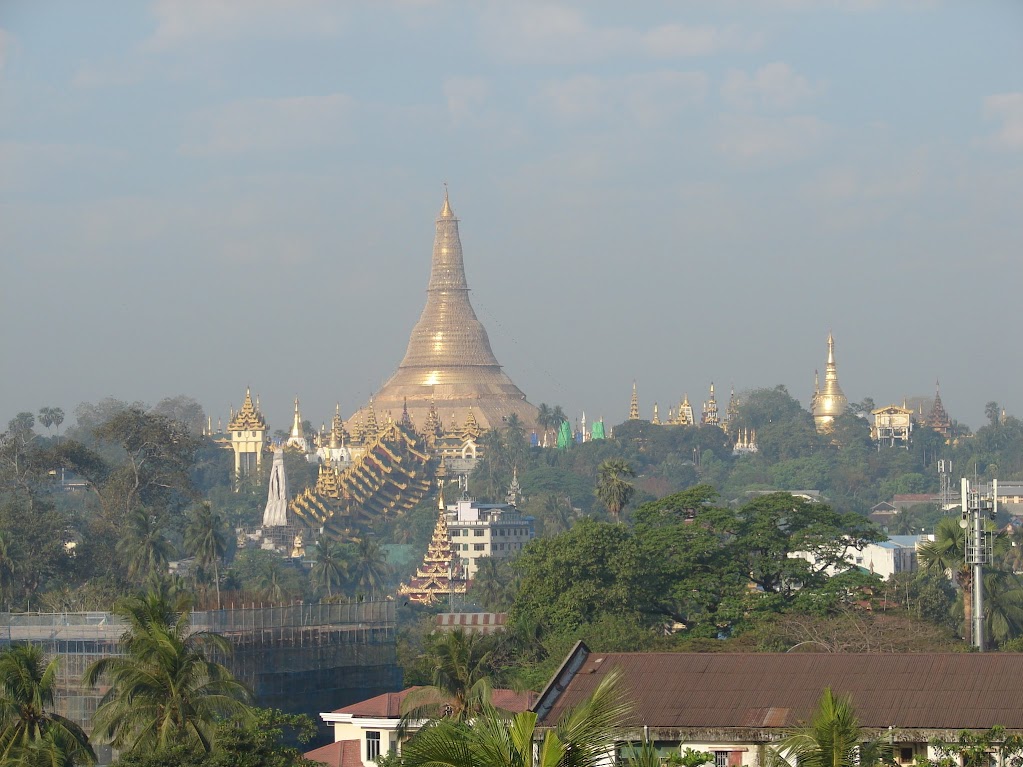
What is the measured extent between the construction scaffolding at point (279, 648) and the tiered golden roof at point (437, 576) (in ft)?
165

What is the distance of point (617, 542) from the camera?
46.2 meters

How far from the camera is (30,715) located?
25.9 metres

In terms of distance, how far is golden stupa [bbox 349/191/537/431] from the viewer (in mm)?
148000

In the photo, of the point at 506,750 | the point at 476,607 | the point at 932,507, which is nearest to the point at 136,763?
the point at 506,750

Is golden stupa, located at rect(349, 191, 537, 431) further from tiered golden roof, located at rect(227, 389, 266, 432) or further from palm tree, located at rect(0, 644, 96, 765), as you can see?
palm tree, located at rect(0, 644, 96, 765)

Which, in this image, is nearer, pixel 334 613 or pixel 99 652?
pixel 99 652

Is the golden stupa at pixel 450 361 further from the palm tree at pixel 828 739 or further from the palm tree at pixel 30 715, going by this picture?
the palm tree at pixel 828 739

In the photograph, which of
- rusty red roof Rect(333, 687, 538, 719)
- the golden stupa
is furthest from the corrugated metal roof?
the golden stupa

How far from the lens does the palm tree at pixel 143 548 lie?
237ft

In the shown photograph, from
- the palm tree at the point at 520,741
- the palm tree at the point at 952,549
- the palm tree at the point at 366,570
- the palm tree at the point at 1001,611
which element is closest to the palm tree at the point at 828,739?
the palm tree at the point at 520,741

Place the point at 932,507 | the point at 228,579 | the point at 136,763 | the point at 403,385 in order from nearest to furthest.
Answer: the point at 136,763, the point at 228,579, the point at 932,507, the point at 403,385

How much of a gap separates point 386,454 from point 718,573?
273ft

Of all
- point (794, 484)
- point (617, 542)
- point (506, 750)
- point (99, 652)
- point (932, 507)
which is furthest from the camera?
point (794, 484)

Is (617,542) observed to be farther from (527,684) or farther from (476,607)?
(476,607)
